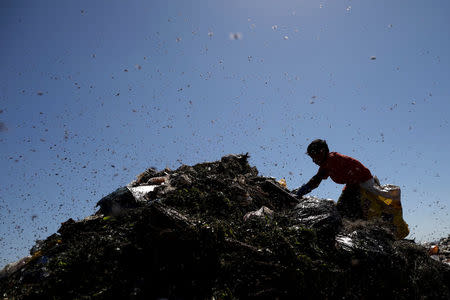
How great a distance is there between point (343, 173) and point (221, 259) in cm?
361

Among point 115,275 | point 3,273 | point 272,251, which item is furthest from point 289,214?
point 3,273

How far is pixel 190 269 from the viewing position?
10.9 feet

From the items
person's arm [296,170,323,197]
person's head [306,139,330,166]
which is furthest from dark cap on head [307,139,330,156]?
person's arm [296,170,323,197]

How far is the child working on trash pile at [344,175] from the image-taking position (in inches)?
225

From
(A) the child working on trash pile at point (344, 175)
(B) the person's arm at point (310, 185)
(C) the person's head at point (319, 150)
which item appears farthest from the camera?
(B) the person's arm at point (310, 185)

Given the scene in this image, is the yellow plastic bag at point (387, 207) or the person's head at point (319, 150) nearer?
the yellow plastic bag at point (387, 207)

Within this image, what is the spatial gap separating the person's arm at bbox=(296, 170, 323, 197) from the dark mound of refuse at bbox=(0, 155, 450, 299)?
129 cm

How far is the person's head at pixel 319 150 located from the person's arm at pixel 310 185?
1.10ft

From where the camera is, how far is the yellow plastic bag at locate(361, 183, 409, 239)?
552cm

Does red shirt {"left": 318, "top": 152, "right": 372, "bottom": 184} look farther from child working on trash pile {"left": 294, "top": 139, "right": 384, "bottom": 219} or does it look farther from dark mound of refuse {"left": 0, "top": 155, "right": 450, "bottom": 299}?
dark mound of refuse {"left": 0, "top": 155, "right": 450, "bottom": 299}

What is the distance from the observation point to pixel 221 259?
11.0 ft

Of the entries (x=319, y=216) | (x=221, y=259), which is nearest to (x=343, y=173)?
(x=319, y=216)

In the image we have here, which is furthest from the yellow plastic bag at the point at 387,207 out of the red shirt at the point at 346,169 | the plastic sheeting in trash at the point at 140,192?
the plastic sheeting in trash at the point at 140,192

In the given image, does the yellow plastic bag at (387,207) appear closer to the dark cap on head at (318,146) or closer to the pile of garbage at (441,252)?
the pile of garbage at (441,252)
